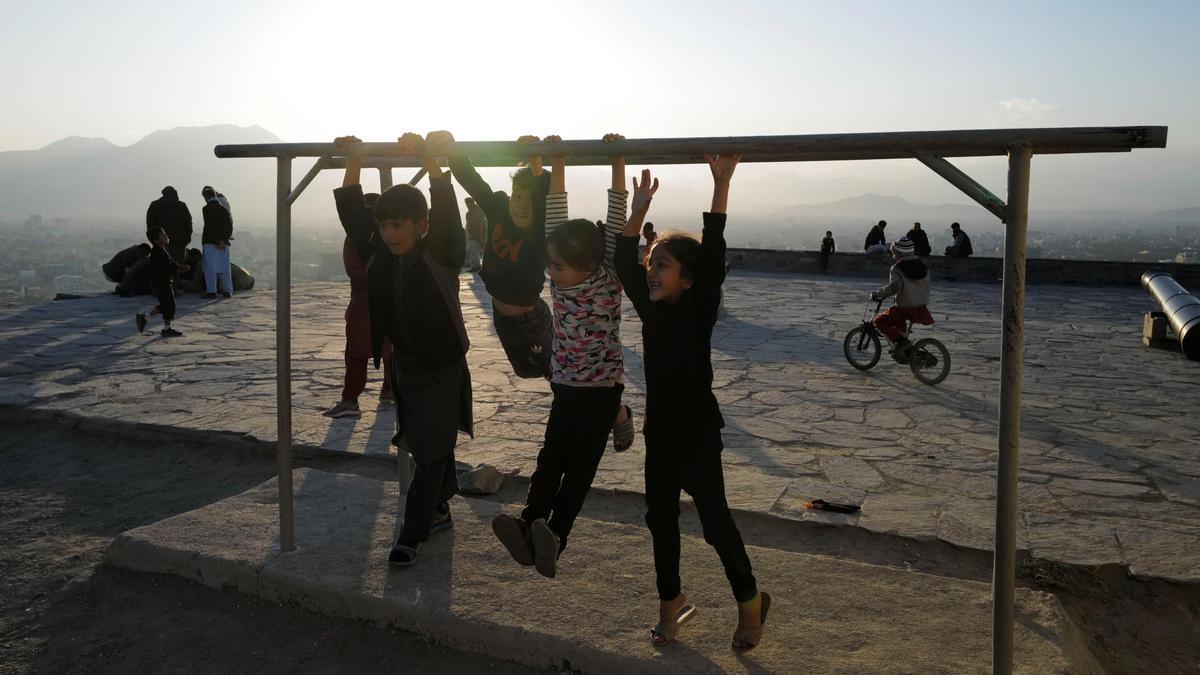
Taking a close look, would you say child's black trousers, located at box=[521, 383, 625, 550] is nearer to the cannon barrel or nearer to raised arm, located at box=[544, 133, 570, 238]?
raised arm, located at box=[544, 133, 570, 238]

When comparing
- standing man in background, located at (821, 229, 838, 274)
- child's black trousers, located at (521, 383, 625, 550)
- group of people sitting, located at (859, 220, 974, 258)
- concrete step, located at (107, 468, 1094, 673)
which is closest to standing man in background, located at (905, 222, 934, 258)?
group of people sitting, located at (859, 220, 974, 258)

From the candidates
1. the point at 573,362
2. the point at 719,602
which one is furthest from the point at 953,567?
the point at 573,362

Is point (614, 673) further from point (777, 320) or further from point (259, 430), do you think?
point (777, 320)

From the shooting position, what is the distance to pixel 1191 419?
7.13 m

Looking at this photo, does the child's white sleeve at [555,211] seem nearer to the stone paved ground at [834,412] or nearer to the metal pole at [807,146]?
the metal pole at [807,146]

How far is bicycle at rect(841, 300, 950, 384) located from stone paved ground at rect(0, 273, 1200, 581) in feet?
0.61

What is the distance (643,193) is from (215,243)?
13139 millimetres

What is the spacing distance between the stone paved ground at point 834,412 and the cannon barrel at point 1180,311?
225mm

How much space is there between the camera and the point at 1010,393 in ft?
8.96

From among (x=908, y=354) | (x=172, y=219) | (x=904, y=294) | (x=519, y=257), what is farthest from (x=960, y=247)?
(x=519, y=257)

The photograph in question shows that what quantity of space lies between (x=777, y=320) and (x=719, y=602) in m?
10.1

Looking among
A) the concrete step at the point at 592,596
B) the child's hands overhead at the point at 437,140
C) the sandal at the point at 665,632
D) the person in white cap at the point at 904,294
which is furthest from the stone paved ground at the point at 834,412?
the child's hands overhead at the point at 437,140

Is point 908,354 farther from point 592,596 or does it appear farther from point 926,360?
point 592,596

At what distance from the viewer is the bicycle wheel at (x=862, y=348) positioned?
902 centimetres
